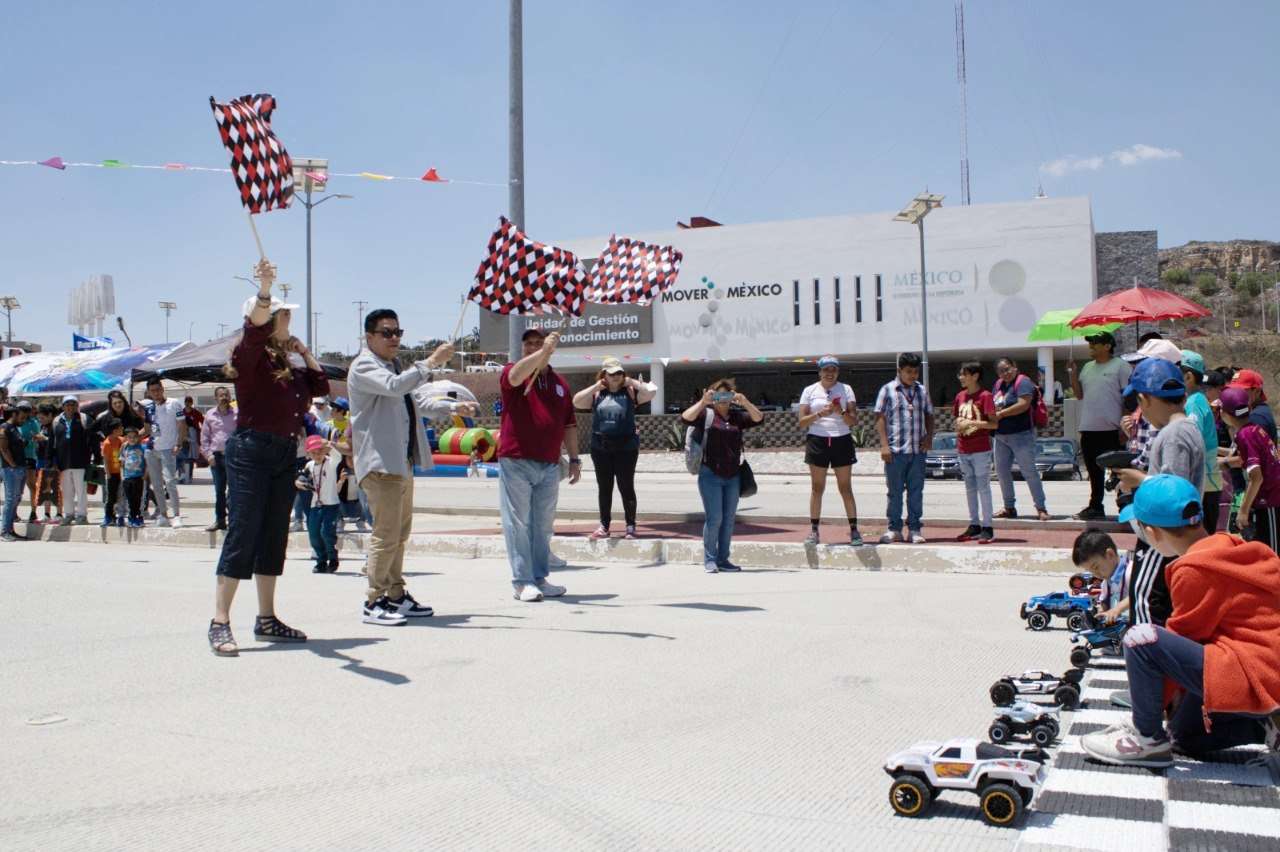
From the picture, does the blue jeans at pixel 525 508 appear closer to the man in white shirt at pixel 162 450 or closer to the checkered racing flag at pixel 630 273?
the checkered racing flag at pixel 630 273

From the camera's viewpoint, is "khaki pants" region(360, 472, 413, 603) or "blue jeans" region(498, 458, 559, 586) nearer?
"khaki pants" region(360, 472, 413, 603)

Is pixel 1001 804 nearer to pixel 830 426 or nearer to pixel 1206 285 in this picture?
pixel 830 426

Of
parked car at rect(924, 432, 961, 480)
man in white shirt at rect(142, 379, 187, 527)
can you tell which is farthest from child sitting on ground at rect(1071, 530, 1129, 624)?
parked car at rect(924, 432, 961, 480)

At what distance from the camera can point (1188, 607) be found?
372cm

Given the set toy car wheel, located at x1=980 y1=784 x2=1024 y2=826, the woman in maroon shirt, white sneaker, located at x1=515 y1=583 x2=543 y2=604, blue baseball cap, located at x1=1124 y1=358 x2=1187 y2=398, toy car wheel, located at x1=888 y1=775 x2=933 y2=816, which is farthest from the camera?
white sneaker, located at x1=515 y1=583 x2=543 y2=604

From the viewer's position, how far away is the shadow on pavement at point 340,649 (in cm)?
531

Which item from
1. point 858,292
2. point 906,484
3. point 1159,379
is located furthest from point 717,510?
point 858,292

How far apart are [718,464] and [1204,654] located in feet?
19.4

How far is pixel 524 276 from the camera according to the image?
313 inches

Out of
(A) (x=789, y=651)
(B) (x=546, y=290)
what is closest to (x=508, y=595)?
(B) (x=546, y=290)

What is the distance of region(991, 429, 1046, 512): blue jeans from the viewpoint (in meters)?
10.9

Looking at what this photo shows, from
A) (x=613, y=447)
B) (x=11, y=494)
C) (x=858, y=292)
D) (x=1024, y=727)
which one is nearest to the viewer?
(x=1024, y=727)

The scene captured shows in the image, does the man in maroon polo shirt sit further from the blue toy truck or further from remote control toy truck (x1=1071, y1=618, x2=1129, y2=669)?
remote control toy truck (x1=1071, y1=618, x2=1129, y2=669)

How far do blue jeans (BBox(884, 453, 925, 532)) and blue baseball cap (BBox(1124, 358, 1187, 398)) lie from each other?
4.93m
